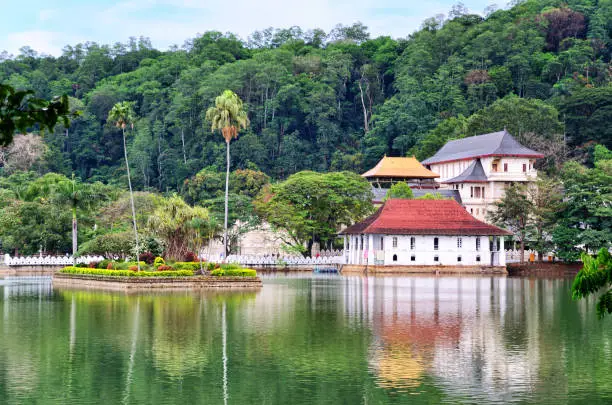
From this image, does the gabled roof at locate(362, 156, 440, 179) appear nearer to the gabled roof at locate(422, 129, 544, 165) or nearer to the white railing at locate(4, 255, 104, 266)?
the gabled roof at locate(422, 129, 544, 165)

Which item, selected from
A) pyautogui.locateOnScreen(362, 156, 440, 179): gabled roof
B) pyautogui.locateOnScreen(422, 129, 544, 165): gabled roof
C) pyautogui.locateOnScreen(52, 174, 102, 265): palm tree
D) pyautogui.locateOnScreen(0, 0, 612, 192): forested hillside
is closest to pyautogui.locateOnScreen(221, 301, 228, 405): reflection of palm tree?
pyautogui.locateOnScreen(52, 174, 102, 265): palm tree

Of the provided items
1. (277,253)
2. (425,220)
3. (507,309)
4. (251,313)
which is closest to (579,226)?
(425,220)

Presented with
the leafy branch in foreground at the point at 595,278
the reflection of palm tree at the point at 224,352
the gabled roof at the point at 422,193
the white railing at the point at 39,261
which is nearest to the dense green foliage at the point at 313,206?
the gabled roof at the point at 422,193

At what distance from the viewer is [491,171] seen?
323ft

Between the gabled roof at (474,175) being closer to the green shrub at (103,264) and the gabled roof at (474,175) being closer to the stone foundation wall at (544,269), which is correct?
the stone foundation wall at (544,269)

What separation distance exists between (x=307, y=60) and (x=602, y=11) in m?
48.5

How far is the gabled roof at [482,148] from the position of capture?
9769cm

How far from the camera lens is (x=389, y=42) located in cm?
16275

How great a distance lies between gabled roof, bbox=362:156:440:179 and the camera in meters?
106

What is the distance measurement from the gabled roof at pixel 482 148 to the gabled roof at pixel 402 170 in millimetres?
3145

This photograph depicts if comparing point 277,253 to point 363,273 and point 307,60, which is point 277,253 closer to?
point 363,273

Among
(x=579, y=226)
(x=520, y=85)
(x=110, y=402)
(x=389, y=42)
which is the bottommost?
(x=110, y=402)

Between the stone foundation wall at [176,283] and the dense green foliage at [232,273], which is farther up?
the dense green foliage at [232,273]

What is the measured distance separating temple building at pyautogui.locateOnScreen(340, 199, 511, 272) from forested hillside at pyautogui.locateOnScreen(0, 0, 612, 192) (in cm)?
3607
